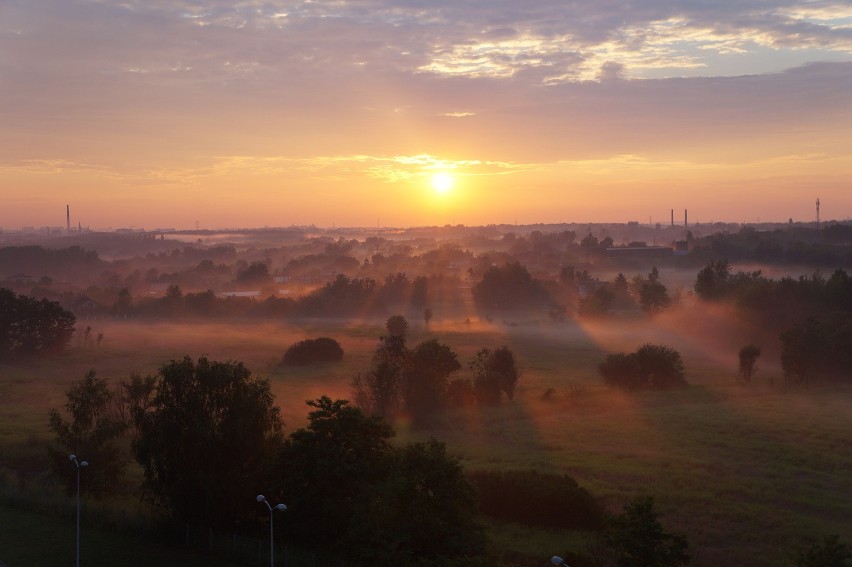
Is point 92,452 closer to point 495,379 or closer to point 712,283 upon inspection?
point 495,379

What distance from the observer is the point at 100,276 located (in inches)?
7653

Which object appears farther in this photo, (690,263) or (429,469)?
(690,263)

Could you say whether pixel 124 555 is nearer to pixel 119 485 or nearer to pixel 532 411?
pixel 119 485

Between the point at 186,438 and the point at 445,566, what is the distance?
13.4m

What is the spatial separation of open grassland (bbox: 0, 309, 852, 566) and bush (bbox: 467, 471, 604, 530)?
4.04 feet

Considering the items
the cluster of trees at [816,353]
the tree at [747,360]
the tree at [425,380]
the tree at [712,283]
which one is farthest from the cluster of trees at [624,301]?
the tree at [425,380]

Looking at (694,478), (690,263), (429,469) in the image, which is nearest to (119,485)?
(429,469)

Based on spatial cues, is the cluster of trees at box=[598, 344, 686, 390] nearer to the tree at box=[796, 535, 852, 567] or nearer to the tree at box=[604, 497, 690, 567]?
the tree at box=[604, 497, 690, 567]

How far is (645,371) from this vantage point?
65375mm

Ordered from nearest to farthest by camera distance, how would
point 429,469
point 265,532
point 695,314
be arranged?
1. point 429,469
2. point 265,532
3. point 695,314

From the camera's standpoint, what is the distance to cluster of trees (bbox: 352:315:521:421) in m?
55.0

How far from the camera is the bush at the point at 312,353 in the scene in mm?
74250

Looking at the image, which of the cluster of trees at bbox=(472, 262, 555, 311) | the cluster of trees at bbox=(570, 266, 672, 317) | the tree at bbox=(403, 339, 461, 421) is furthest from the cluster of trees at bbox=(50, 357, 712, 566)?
the cluster of trees at bbox=(472, 262, 555, 311)

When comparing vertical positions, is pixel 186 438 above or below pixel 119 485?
above
